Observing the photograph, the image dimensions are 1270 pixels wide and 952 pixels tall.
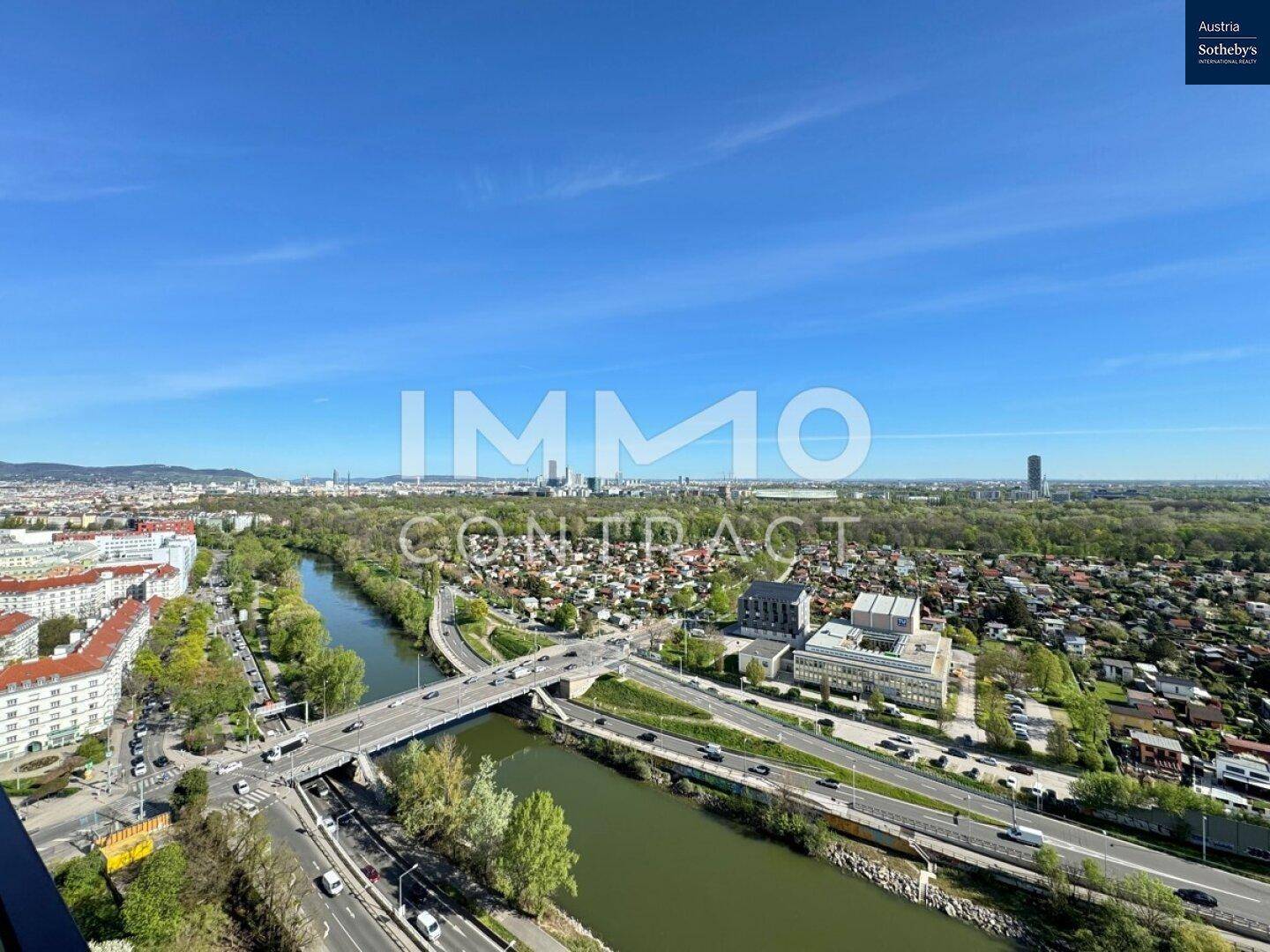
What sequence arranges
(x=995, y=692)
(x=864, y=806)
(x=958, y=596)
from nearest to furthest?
(x=864, y=806) < (x=995, y=692) < (x=958, y=596)

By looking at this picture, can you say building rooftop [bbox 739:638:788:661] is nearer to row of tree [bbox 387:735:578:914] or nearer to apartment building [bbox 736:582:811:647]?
apartment building [bbox 736:582:811:647]

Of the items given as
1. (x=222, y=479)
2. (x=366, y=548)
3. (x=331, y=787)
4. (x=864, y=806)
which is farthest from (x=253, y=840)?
(x=222, y=479)

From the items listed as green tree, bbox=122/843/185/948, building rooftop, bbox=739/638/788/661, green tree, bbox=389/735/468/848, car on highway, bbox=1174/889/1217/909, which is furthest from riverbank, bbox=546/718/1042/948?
green tree, bbox=122/843/185/948

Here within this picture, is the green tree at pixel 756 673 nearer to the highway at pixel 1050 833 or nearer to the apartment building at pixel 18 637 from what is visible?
the highway at pixel 1050 833

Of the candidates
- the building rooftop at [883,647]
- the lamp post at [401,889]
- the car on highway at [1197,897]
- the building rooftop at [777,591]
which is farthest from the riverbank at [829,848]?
the building rooftop at [777,591]

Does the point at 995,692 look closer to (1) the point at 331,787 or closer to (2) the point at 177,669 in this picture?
(1) the point at 331,787
